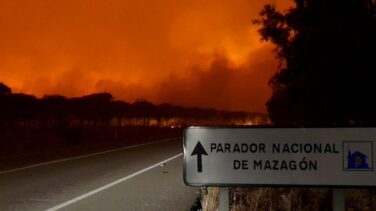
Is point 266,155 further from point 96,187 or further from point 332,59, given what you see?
point 332,59

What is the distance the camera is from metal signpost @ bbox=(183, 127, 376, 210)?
5477 mm

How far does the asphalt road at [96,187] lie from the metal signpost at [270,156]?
4.33 m

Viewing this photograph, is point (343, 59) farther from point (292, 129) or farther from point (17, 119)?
point (17, 119)

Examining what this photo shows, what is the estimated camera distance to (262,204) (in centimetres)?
890

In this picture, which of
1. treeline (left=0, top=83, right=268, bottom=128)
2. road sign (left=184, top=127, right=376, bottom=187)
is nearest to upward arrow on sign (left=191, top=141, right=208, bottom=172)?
road sign (left=184, top=127, right=376, bottom=187)

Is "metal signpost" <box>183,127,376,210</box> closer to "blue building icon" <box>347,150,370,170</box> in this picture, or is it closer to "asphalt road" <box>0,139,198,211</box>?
"blue building icon" <box>347,150,370,170</box>

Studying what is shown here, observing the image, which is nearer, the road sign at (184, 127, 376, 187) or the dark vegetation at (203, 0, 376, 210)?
the road sign at (184, 127, 376, 187)

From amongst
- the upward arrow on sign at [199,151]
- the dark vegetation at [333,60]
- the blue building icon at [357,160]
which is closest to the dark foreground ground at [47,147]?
the dark vegetation at [333,60]

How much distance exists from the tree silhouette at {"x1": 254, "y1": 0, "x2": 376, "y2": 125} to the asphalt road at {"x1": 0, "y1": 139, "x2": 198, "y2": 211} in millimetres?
7443

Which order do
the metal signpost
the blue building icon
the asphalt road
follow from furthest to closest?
the asphalt road → the metal signpost → the blue building icon

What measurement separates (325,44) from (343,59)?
91 cm

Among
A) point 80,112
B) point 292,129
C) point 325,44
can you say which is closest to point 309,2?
point 325,44

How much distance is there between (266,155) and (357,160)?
2.70 feet

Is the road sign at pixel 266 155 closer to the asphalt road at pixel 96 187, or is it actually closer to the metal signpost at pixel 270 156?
the metal signpost at pixel 270 156
